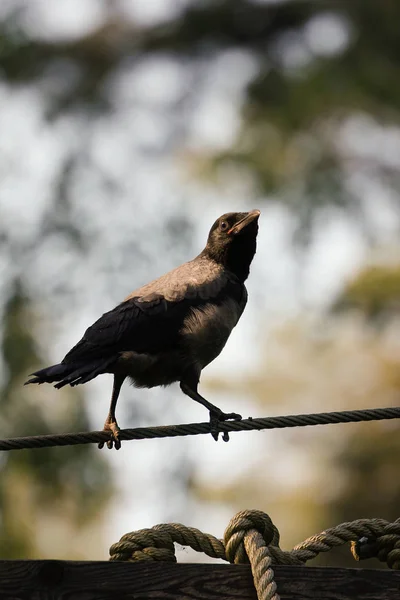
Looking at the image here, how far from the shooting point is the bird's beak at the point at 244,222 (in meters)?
5.36

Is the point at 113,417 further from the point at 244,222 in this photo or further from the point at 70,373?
the point at 244,222

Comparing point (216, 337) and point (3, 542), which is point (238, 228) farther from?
point (3, 542)

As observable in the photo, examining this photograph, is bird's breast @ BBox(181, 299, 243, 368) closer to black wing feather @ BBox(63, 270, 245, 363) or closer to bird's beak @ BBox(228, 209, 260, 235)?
black wing feather @ BBox(63, 270, 245, 363)

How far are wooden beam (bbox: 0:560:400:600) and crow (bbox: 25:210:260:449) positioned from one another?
65.4 inches

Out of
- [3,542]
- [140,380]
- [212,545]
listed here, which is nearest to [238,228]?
[140,380]

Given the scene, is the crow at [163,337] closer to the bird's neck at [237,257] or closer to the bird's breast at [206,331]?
the bird's breast at [206,331]

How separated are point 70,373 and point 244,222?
160 cm

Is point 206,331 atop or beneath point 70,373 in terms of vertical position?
atop

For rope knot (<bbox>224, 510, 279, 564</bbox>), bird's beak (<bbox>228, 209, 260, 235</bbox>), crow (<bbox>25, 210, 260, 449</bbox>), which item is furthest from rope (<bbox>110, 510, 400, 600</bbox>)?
bird's beak (<bbox>228, 209, 260, 235</bbox>)

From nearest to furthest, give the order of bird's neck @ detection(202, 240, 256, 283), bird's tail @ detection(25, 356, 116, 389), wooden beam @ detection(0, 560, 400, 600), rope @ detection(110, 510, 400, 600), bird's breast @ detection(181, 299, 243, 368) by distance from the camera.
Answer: wooden beam @ detection(0, 560, 400, 600) < rope @ detection(110, 510, 400, 600) < bird's tail @ detection(25, 356, 116, 389) < bird's breast @ detection(181, 299, 243, 368) < bird's neck @ detection(202, 240, 256, 283)

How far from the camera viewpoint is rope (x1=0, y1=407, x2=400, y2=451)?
3.15m

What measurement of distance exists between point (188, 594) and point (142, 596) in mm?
103

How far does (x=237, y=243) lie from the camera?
5.36 metres

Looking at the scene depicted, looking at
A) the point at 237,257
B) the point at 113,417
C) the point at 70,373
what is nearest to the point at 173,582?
the point at 70,373
